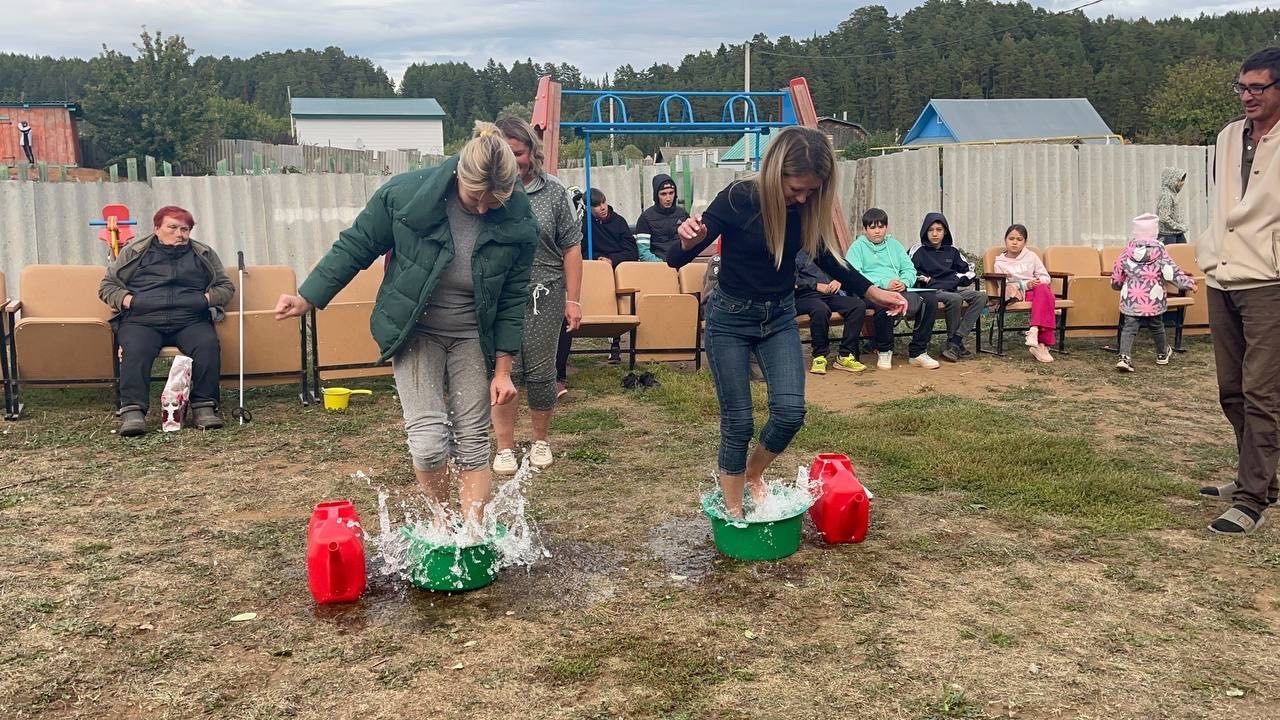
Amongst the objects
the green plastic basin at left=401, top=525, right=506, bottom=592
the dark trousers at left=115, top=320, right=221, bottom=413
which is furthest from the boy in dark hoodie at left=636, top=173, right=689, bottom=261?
the green plastic basin at left=401, top=525, right=506, bottom=592

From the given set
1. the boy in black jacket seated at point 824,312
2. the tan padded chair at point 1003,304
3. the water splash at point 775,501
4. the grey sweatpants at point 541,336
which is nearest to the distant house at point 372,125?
the tan padded chair at point 1003,304

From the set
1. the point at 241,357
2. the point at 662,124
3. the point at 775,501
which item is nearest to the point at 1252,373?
the point at 775,501

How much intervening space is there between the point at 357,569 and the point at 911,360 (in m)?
6.55

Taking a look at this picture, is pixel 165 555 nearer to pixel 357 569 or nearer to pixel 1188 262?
pixel 357 569

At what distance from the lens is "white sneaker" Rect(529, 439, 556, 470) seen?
226 inches

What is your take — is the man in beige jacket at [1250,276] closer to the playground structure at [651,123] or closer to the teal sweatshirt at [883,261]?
Result: the teal sweatshirt at [883,261]

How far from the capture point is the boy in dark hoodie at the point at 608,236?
1083 centimetres

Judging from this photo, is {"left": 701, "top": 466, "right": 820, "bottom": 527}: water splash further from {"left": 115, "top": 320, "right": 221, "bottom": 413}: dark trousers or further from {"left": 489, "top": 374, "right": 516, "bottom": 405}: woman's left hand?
{"left": 115, "top": 320, "right": 221, "bottom": 413}: dark trousers

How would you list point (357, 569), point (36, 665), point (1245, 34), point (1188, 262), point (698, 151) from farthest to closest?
1. point (1245, 34)
2. point (698, 151)
3. point (1188, 262)
4. point (357, 569)
5. point (36, 665)

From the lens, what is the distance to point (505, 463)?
18.3 feet

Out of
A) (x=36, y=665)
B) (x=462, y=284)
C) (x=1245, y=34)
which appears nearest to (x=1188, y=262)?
(x=462, y=284)

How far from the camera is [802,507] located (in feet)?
13.7

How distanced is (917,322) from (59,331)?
6.85 metres

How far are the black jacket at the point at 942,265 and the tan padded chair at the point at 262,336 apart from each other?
5.59 meters
